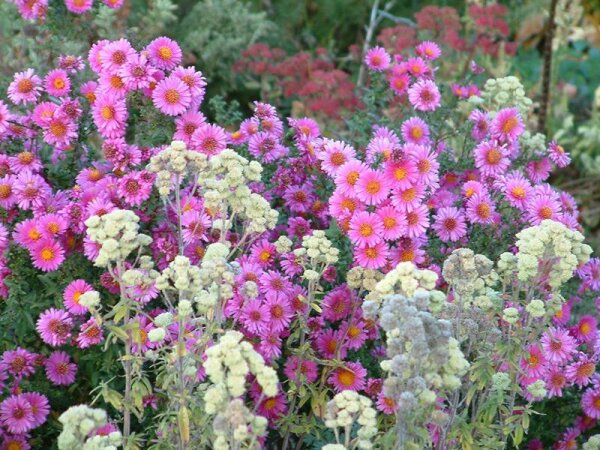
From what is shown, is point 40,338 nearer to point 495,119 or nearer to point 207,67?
point 495,119

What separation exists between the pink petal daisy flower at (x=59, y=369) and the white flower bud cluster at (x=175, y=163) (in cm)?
66

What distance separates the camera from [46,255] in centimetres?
253

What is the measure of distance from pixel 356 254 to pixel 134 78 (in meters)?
0.79

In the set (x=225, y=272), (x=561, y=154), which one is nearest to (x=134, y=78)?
(x=225, y=272)

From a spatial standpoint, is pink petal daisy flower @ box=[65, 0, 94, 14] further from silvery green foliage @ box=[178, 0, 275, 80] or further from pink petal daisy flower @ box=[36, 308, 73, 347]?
silvery green foliage @ box=[178, 0, 275, 80]

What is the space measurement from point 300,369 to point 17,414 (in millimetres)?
797

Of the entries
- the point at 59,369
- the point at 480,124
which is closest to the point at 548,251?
the point at 480,124

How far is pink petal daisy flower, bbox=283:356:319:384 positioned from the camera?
244 centimetres

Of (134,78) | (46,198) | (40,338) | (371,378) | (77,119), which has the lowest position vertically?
(40,338)

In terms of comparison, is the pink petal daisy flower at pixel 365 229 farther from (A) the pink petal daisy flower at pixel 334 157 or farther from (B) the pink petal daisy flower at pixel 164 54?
(B) the pink petal daisy flower at pixel 164 54

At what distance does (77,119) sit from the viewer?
2.75 meters

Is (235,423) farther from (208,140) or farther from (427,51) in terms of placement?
(427,51)

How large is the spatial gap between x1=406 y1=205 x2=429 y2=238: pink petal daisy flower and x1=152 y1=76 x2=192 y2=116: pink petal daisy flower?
2.31 ft

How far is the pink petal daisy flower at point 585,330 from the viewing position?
9.12ft
